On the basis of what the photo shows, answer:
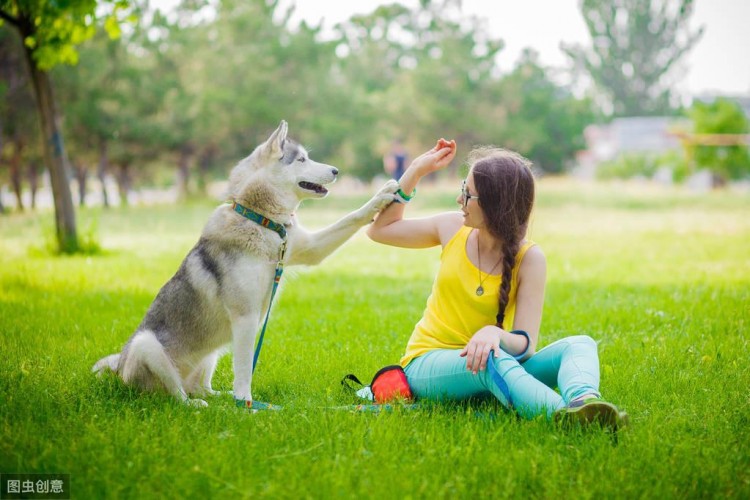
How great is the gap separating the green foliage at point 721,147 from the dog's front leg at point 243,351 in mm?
33388

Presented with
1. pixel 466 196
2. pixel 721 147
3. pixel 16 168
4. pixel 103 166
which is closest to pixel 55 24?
pixel 466 196

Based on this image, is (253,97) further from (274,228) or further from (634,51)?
(634,51)

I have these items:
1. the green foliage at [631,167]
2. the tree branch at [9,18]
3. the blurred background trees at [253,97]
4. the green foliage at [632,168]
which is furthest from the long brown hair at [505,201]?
the green foliage at [632,168]

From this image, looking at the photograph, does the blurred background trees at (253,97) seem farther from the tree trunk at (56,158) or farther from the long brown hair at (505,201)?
the long brown hair at (505,201)

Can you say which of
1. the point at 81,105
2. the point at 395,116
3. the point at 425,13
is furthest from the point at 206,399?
the point at 425,13

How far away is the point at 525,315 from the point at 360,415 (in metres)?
1.01

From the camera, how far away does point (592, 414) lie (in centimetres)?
321

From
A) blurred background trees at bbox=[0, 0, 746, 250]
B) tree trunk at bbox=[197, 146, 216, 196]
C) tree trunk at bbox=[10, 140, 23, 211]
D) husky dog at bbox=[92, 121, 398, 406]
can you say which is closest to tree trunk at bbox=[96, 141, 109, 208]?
blurred background trees at bbox=[0, 0, 746, 250]

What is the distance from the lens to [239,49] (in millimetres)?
32344

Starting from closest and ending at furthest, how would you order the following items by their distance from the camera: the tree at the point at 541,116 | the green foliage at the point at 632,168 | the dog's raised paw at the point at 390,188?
the dog's raised paw at the point at 390,188 < the tree at the point at 541,116 < the green foliage at the point at 632,168

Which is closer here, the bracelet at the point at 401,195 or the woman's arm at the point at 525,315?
the woman's arm at the point at 525,315

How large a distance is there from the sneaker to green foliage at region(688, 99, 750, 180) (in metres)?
33.2

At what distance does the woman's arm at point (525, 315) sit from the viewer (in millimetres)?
3383

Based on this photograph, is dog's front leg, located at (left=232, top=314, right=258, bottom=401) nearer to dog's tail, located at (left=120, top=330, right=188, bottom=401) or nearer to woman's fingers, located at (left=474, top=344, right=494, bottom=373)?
dog's tail, located at (left=120, top=330, right=188, bottom=401)
